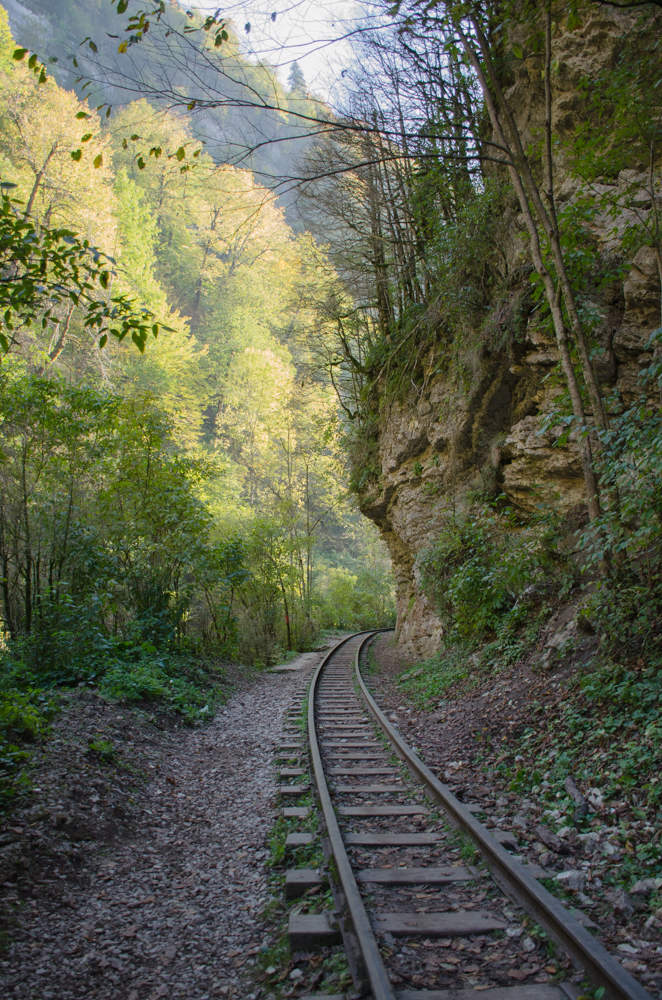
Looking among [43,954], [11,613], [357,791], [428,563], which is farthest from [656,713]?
[11,613]

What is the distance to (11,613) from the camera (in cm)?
789

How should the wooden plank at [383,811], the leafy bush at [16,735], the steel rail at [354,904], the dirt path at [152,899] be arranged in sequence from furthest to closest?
the wooden plank at [383,811], the leafy bush at [16,735], the dirt path at [152,899], the steel rail at [354,904]

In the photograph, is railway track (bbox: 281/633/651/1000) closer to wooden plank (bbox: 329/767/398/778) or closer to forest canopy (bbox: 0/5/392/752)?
wooden plank (bbox: 329/767/398/778)

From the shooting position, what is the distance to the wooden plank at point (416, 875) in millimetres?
3244

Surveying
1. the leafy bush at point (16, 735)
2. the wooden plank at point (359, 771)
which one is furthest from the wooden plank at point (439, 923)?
the leafy bush at point (16, 735)

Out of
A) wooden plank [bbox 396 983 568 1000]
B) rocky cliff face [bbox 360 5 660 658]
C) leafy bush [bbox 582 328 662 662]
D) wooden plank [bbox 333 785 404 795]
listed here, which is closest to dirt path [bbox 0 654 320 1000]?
wooden plank [bbox 333 785 404 795]

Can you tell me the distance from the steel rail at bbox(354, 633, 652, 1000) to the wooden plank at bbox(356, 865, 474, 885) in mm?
203

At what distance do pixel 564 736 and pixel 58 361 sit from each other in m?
16.2

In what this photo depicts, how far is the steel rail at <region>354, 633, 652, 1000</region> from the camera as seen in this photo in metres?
2.17

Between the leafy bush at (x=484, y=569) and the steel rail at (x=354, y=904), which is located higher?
the leafy bush at (x=484, y=569)

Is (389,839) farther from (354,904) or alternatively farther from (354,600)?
(354,600)

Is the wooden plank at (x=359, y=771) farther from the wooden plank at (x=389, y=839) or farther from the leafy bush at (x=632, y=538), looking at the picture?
the leafy bush at (x=632, y=538)

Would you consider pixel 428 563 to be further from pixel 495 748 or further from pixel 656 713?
pixel 656 713

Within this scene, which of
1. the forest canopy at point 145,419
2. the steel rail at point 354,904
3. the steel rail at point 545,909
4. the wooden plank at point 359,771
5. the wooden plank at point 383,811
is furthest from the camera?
the forest canopy at point 145,419
